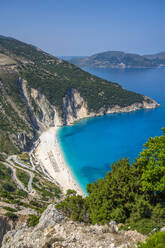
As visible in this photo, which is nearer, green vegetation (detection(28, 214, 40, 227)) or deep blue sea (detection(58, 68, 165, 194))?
green vegetation (detection(28, 214, 40, 227))

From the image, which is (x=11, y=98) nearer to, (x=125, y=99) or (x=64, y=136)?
(x=64, y=136)

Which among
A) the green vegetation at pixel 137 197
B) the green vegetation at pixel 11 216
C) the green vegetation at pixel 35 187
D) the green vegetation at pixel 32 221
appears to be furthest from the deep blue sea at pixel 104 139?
the green vegetation at pixel 11 216

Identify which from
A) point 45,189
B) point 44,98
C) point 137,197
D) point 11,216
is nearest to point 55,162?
point 45,189

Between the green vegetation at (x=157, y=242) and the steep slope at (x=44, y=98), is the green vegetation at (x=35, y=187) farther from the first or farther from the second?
the green vegetation at (x=157, y=242)

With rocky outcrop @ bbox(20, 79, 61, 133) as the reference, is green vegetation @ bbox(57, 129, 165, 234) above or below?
below

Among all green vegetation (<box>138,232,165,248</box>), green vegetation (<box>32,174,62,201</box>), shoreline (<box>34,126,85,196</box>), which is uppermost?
shoreline (<box>34,126,85,196</box>)

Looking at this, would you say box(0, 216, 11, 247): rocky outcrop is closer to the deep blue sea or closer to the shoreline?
the shoreline

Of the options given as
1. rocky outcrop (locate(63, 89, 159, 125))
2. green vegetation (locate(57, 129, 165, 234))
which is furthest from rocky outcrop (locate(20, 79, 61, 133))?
green vegetation (locate(57, 129, 165, 234))
